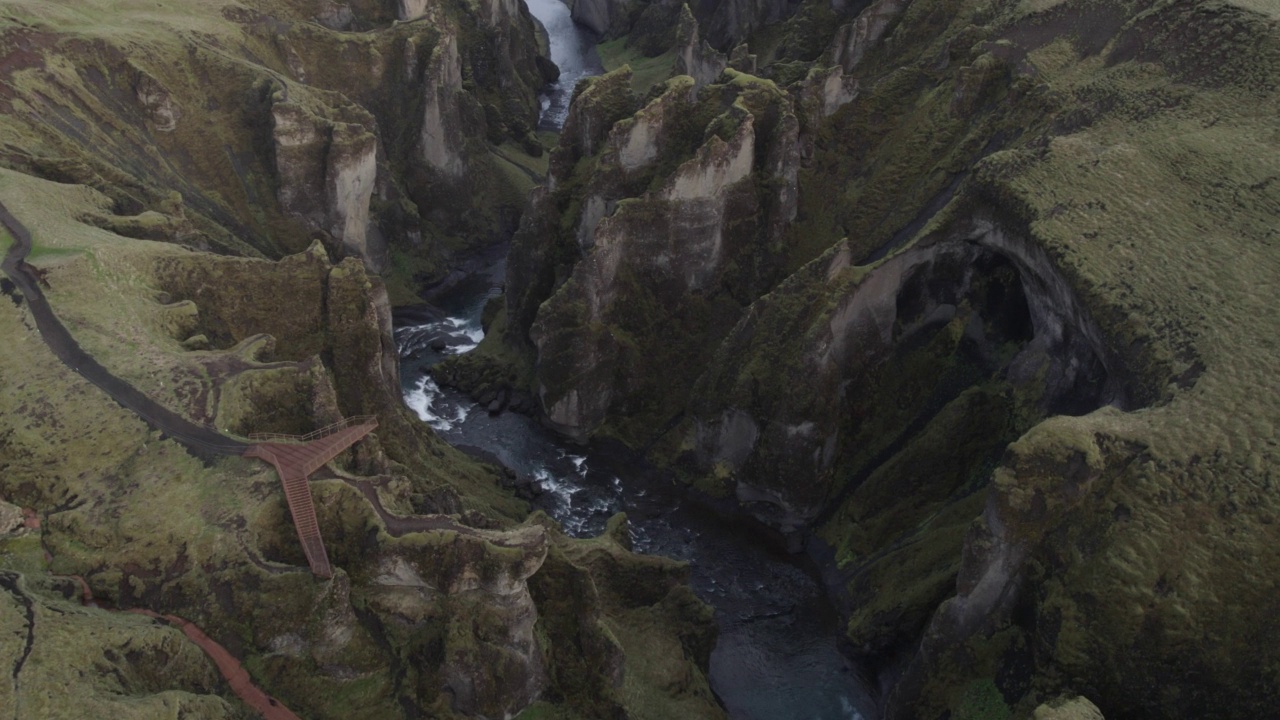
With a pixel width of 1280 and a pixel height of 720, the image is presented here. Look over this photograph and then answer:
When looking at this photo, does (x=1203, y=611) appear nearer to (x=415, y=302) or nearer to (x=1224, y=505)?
(x=1224, y=505)

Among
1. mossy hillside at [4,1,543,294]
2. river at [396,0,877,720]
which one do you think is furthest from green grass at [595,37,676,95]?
river at [396,0,877,720]

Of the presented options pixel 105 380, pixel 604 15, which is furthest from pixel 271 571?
pixel 604 15

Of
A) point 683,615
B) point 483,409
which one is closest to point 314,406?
point 683,615

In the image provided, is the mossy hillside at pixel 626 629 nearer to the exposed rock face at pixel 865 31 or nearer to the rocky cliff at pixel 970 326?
the rocky cliff at pixel 970 326

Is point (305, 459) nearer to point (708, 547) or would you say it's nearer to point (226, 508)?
point (226, 508)

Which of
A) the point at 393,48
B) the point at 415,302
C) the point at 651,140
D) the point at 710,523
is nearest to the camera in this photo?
the point at 710,523

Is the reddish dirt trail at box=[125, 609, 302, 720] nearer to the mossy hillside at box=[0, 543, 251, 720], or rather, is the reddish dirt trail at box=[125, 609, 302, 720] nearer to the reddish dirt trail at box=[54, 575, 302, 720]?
the reddish dirt trail at box=[54, 575, 302, 720]
